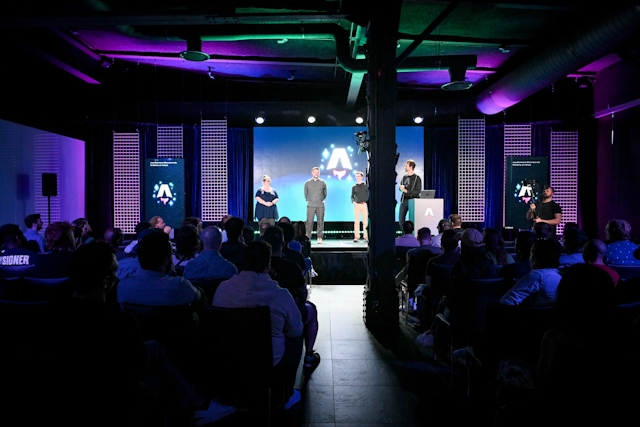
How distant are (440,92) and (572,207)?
426cm

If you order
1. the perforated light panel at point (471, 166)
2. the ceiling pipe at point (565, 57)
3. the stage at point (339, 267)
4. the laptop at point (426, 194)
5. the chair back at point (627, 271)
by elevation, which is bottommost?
the stage at point (339, 267)

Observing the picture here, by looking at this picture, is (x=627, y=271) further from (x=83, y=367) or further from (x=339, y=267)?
(x=339, y=267)

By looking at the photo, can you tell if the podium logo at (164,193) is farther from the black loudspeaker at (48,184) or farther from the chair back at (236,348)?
the chair back at (236,348)

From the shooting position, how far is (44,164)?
9.57m

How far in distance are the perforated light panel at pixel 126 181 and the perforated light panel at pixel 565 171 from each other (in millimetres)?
9867

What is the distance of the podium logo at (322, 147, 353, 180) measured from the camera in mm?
12031

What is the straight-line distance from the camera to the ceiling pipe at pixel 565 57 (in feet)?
17.9

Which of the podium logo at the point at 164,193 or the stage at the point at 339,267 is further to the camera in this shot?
the podium logo at the point at 164,193

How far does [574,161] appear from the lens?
35.9ft

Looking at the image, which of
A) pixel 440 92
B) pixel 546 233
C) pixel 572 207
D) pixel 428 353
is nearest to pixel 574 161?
pixel 572 207

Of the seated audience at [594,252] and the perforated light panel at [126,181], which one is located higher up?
the perforated light panel at [126,181]

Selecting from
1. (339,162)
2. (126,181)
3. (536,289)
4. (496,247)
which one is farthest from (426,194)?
(126,181)

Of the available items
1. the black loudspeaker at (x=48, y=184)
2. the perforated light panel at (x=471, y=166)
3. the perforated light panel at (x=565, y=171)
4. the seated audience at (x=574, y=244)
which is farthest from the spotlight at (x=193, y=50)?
the perforated light panel at (x=565, y=171)

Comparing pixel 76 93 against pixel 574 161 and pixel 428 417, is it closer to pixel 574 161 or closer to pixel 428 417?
pixel 428 417
